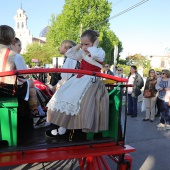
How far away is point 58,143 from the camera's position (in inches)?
91.4

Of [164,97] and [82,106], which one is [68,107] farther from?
[164,97]

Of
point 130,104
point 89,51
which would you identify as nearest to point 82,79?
point 89,51

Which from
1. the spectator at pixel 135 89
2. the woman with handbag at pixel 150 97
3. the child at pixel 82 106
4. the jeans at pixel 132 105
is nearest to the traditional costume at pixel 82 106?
the child at pixel 82 106

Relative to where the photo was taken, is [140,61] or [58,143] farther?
[140,61]

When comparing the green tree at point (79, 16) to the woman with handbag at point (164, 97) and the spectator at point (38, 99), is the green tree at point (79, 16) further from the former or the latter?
the spectator at point (38, 99)

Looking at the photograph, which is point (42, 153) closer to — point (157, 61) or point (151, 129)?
point (151, 129)

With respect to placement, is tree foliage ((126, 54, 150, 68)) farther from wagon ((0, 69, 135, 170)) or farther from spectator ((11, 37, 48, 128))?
wagon ((0, 69, 135, 170))

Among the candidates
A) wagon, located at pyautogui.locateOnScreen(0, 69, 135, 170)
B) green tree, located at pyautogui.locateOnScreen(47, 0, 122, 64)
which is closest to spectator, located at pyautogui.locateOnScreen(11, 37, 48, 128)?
wagon, located at pyautogui.locateOnScreen(0, 69, 135, 170)

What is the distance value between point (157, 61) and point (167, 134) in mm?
73834

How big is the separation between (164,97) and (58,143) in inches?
209

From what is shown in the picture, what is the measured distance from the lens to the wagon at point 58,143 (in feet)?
6.68

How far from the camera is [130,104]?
28.0ft

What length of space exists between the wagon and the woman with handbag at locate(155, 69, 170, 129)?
184 inches

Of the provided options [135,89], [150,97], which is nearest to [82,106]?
[150,97]
